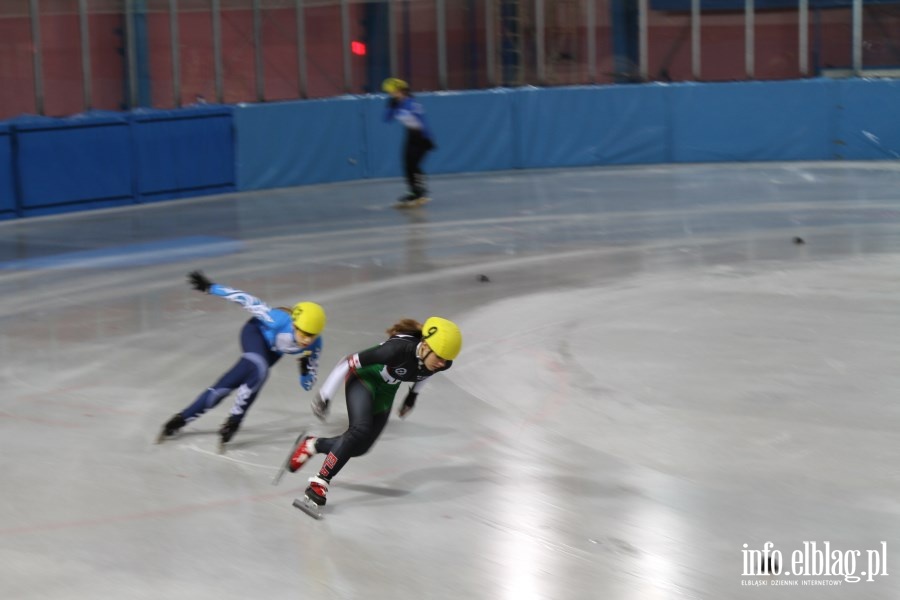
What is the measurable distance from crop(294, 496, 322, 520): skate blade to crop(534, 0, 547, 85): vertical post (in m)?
19.7

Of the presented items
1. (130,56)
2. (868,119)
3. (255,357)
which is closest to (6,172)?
(130,56)

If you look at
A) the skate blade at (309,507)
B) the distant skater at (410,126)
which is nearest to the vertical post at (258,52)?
the distant skater at (410,126)

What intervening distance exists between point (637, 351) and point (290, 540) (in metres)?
4.64

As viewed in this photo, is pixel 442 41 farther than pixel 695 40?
No

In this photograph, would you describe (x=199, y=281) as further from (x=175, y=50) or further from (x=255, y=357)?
(x=175, y=50)

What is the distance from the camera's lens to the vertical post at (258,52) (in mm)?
23156

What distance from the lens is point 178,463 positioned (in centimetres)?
760

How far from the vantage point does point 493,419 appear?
841 cm

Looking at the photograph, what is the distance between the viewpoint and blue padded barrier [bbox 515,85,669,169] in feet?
77.5

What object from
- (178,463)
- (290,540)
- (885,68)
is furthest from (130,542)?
(885,68)

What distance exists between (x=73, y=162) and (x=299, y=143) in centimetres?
441

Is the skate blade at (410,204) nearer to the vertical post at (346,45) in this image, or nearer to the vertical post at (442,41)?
the vertical post at (346,45)

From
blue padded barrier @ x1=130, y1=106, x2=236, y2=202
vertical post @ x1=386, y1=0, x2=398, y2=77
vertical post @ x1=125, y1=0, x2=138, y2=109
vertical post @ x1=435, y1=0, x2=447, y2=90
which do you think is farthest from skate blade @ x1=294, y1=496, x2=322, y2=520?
vertical post @ x1=386, y1=0, x2=398, y2=77

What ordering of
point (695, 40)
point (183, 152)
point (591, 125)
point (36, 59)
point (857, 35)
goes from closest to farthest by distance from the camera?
point (183, 152) → point (36, 59) → point (591, 125) → point (857, 35) → point (695, 40)
